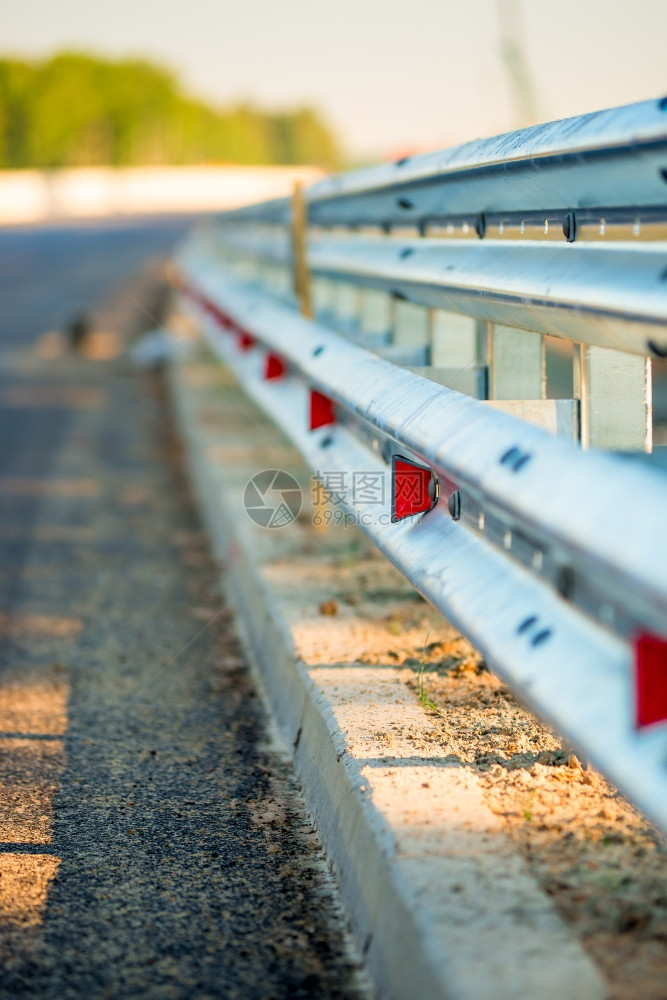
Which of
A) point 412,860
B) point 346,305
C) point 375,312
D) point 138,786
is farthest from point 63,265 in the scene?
point 412,860

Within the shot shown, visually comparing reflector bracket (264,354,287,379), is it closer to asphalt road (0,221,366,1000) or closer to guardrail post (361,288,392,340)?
guardrail post (361,288,392,340)

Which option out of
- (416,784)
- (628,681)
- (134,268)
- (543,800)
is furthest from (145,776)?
(134,268)

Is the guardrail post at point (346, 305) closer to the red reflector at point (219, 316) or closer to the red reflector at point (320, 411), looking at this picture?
the red reflector at point (219, 316)

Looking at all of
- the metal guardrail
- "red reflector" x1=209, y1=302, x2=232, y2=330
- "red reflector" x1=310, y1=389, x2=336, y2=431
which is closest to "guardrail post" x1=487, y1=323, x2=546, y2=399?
the metal guardrail

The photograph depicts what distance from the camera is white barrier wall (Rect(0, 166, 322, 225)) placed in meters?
77.1

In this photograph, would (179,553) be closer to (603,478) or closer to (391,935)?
(391,935)

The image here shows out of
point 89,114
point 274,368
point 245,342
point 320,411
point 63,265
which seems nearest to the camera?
point 320,411

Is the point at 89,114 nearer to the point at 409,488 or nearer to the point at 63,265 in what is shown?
the point at 63,265

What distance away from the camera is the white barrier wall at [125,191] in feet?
253

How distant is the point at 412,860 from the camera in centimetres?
248

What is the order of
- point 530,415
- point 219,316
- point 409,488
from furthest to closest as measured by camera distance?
1. point 219,316
2. point 409,488
3. point 530,415

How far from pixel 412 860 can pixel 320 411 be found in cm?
252

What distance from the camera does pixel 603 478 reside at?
199cm

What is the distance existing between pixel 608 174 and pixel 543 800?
1.37 m
